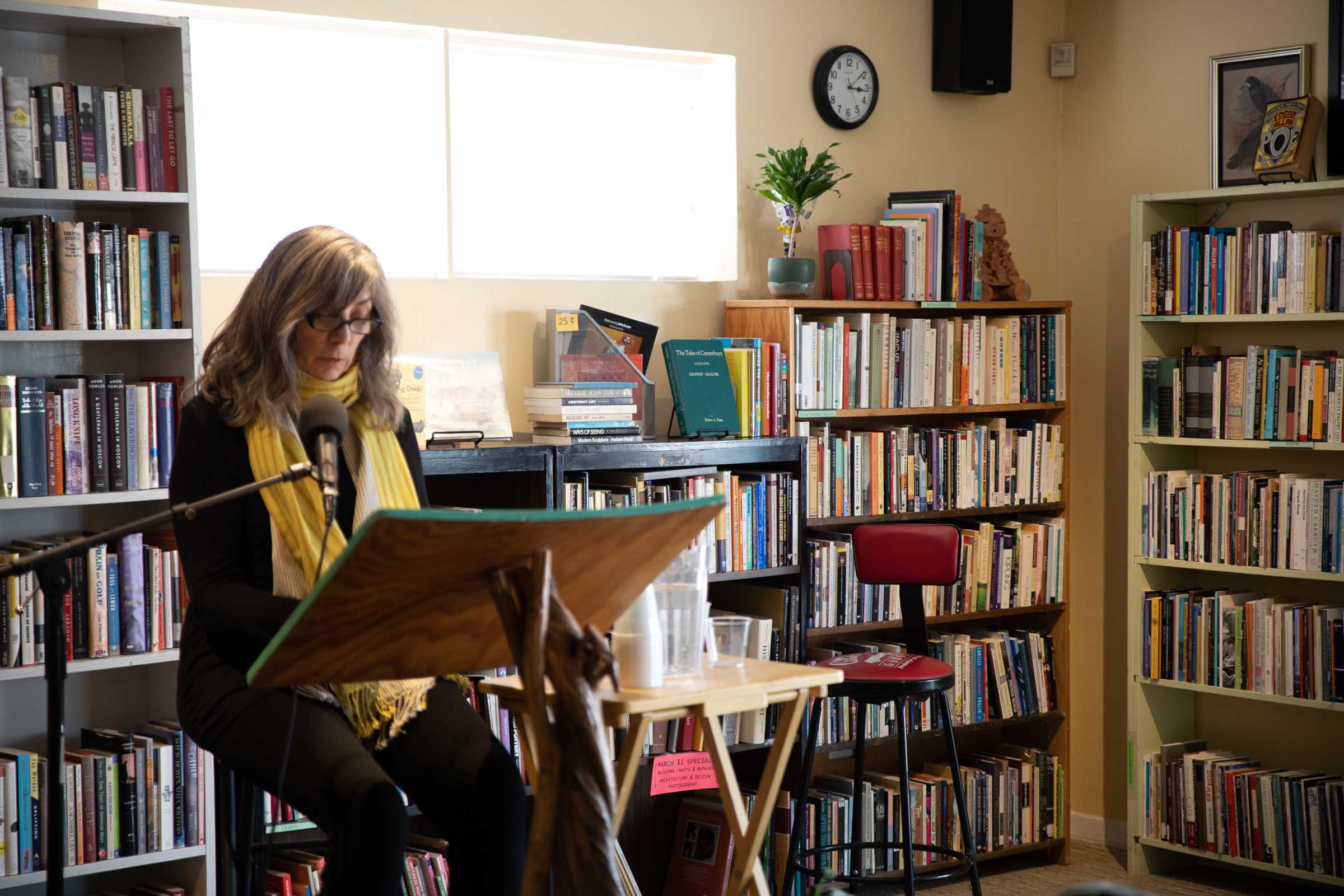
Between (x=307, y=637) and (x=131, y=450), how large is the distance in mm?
1346

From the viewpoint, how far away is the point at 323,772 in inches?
82.5

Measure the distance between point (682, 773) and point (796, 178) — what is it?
5.52 feet

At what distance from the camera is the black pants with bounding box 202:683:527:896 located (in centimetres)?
206

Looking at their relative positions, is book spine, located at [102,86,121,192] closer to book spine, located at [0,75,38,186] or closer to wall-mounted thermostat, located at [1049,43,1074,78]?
book spine, located at [0,75,38,186]

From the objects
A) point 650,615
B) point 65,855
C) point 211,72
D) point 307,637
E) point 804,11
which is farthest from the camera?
point 804,11

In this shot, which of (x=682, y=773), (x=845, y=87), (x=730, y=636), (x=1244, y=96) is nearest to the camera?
(x=730, y=636)

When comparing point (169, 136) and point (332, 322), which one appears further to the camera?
point (169, 136)

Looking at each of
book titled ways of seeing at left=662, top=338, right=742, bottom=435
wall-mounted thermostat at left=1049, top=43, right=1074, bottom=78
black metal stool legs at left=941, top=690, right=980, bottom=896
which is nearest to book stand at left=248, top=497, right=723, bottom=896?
black metal stool legs at left=941, top=690, right=980, bottom=896

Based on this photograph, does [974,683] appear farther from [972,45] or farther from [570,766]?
[570,766]

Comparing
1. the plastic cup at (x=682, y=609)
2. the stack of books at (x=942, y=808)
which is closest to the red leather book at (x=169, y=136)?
the plastic cup at (x=682, y=609)

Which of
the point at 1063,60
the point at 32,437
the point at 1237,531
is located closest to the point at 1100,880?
the point at 1237,531

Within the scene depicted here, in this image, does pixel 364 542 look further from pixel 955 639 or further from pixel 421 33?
pixel 955 639

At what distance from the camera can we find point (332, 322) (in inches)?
92.7

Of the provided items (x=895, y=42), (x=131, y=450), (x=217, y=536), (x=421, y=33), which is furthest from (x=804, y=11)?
(x=217, y=536)
